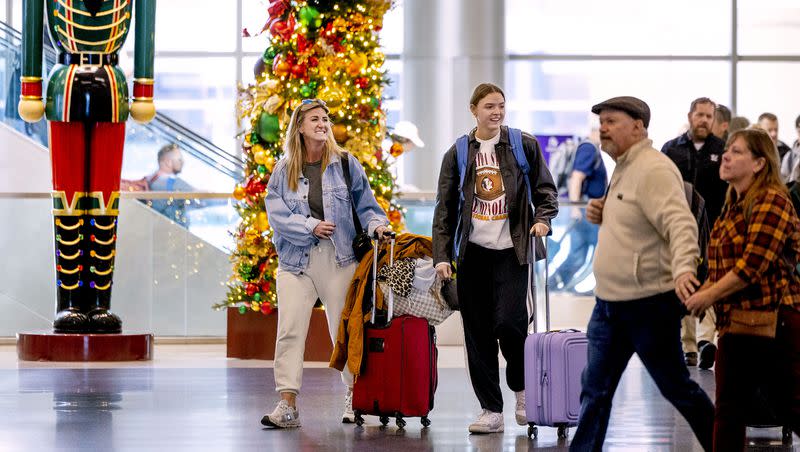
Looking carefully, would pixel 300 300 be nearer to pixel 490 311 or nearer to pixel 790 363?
pixel 490 311

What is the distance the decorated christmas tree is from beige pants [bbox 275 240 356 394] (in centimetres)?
376

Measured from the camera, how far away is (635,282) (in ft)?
16.7

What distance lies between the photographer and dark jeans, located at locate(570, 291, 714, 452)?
5.09m

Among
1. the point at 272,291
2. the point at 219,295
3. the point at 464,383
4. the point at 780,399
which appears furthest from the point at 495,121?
the point at 219,295

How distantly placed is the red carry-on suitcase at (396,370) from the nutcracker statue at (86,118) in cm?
457

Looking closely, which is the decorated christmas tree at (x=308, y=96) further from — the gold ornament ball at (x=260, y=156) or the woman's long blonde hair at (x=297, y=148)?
the woman's long blonde hair at (x=297, y=148)

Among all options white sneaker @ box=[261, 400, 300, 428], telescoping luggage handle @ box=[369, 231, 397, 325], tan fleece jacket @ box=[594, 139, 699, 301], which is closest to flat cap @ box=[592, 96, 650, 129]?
tan fleece jacket @ box=[594, 139, 699, 301]

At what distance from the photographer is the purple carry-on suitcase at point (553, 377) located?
6.64 m

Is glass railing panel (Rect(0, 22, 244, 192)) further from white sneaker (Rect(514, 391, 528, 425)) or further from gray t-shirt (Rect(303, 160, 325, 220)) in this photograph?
white sneaker (Rect(514, 391, 528, 425))

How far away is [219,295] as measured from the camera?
13141mm

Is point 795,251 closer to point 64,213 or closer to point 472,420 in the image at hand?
point 472,420

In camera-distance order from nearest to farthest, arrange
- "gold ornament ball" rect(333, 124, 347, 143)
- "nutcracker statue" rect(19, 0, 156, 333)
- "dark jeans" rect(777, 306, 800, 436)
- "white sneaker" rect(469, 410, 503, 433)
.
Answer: "dark jeans" rect(777, 306, 800, 436) → "white sneaker" rect(469, 410, 503, 433) → "gold ornament ball" rect(333, 124, 347, 143) → "nutcracker statue" rect(19, 0, 156, 333)

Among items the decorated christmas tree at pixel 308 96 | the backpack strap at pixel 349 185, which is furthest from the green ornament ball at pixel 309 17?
the backpack strap at pixel 349 185

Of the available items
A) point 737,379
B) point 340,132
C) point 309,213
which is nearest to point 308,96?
point 340,132
